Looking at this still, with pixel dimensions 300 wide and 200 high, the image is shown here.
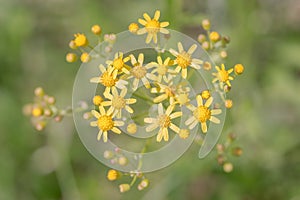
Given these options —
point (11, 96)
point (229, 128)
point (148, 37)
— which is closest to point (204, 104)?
point (148, 37)

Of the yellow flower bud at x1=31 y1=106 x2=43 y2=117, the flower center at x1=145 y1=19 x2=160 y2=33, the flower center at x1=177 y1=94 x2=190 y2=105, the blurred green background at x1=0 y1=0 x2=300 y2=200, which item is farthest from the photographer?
the blurred green background at x1=0 y1=0 x2=300 y2=200

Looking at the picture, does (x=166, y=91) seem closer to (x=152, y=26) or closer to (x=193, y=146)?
(x=152, y=26)

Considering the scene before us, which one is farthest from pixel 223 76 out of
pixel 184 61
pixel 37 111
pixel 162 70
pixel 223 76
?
pixel 37 111

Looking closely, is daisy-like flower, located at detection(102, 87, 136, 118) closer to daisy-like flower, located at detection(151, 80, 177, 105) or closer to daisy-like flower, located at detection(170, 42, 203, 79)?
daisy-like flower, located at detection(151, 80, 177, 105)

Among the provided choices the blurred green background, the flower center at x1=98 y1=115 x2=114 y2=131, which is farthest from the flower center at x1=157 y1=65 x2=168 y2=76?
the blurred green background

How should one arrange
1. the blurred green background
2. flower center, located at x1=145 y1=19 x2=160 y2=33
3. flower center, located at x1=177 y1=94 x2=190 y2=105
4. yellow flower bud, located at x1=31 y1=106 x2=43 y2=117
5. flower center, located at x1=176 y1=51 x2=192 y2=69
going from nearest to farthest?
1. flower center, located at x1=177 y1=94 x2=190 y2=105
2. flower center, located at x1=176 y1=51 x2=192 y2=69
3. flower center, located at x1=145 y1=19 x2=160 y2=33
4. yellow flower bud, located at x1=31 y1=106 x2=43 y2=117
5. the blurred green background

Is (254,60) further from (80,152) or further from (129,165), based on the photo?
(129,165)

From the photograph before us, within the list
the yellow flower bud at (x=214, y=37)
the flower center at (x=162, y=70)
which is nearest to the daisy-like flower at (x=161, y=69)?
the flower center at (x=162, y=70)
